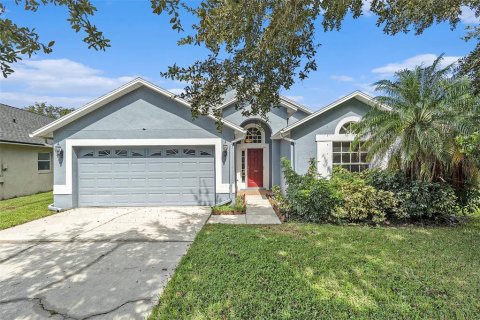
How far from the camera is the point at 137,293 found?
4125 millimetres

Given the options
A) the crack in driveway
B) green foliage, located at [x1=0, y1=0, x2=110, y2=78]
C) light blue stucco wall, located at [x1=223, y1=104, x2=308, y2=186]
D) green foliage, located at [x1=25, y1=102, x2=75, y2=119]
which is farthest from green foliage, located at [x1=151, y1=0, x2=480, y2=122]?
green foliage, located at [x1=25, y1=102, x2=75, y2=119]

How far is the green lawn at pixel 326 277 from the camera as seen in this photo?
11.8 ft

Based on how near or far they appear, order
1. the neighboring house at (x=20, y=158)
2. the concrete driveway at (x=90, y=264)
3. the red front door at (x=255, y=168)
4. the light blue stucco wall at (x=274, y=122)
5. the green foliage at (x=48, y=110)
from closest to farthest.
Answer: the concrete driveway at (x=90, y=264) < the neighboring house at (x=20, y=158) < the light blue stucco wall at (x=274, y=122) < the red front door at (x=255, y=168) < the green foliage at (x=48, y=110)

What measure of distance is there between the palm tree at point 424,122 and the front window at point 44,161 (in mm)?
18178

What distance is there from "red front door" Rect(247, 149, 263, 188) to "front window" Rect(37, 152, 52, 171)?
13.0m

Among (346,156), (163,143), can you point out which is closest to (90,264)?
(163,143)

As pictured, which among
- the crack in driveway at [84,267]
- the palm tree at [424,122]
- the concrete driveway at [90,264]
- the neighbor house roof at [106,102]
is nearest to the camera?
the concrete driveway at [90,264]

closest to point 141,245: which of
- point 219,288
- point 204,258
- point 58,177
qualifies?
point 204,258

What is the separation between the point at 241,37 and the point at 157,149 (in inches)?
302

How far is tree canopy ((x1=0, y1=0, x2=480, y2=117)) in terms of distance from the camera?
108 inches

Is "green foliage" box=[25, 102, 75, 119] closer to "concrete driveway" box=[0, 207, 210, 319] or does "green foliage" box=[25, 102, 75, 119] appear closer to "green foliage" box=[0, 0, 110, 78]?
"concrete driveway" box=[0, 207, 210, 319]

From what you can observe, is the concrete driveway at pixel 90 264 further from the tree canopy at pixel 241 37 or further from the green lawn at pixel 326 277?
the tree canopy at pixel 241 37

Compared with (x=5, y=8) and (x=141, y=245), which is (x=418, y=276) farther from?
(x=5, y=8)

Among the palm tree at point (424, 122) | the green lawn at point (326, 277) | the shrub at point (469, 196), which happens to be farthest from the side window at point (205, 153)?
the shrub at point (469, 196)
